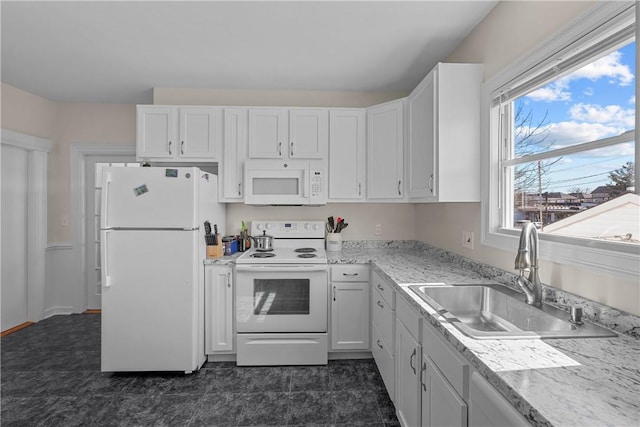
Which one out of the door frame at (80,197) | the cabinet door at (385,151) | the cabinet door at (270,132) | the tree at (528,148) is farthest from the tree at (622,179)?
the door frame at (80,197)

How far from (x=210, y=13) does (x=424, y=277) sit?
2.13 meters

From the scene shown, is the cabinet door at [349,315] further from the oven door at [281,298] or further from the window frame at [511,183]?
the window frame at [511,183]

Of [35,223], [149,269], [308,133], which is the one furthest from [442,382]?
[35,223]

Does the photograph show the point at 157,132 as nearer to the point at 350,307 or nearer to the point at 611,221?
the point at 350,307

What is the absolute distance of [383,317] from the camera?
217cm

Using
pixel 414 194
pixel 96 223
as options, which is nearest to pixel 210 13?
pixel 414 194

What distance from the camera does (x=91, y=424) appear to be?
6.28 feet

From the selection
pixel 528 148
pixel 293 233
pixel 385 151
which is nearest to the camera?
pixel 528 148

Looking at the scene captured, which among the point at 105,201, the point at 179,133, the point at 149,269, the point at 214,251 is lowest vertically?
the point at 149,269

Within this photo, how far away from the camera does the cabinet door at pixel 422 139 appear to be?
2.11 metres

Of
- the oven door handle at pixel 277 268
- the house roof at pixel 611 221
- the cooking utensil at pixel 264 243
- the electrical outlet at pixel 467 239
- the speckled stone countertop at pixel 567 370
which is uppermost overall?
the house roof at pixel 611 221

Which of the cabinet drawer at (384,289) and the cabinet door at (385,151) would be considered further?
the cabinet door at (385,151)

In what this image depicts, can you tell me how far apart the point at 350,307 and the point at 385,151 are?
143cm

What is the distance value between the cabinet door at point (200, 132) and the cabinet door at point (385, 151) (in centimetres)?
146
